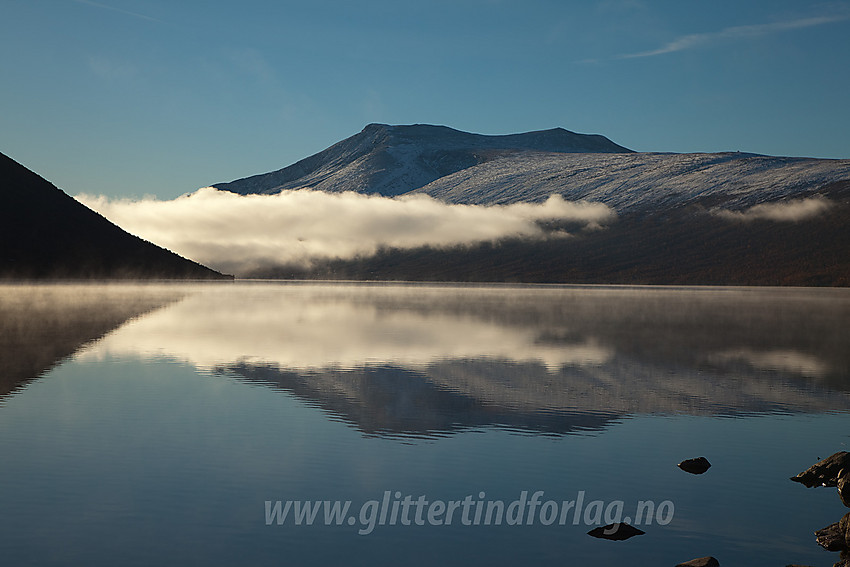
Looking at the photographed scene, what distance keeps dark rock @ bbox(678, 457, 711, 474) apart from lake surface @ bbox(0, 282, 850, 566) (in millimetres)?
197

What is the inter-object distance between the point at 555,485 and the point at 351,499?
3854 mm

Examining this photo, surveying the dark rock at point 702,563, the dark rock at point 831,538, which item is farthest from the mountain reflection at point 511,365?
the dark rock at point 702,563

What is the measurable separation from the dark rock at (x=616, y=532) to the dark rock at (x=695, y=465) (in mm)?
4278

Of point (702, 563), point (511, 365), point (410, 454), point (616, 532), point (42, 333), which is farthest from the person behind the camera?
point (42, 333)

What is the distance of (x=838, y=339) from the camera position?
165 feet

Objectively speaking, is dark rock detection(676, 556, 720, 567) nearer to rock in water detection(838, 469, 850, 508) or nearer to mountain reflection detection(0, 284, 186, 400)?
rock in water detection(838, 469, 850, 508)

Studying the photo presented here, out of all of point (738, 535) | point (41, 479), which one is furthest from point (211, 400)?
point (738, 535)

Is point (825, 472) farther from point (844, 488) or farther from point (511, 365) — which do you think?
point (511, 365)

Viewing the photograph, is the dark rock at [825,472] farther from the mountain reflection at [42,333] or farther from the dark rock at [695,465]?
the mountain reflection at [42,333]

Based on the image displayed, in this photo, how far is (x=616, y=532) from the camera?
13297 mm

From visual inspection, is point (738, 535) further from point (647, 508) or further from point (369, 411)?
point (369, 411)

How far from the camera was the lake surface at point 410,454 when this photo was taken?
12.8 m

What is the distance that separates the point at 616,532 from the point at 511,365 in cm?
2165

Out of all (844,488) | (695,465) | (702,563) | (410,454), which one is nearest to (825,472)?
(844,488)
